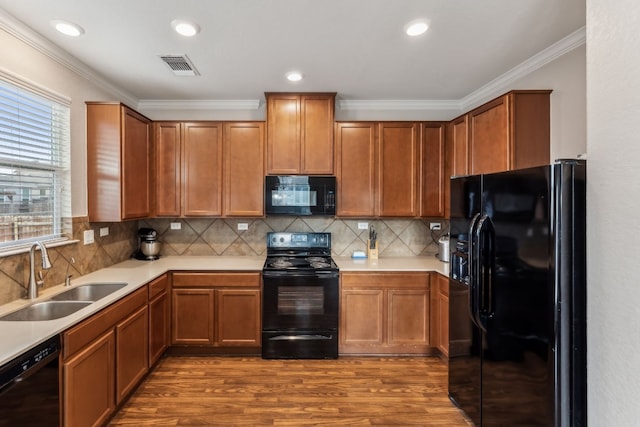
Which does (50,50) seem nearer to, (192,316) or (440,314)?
(192,316)

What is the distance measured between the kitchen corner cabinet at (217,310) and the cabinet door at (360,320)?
84cm

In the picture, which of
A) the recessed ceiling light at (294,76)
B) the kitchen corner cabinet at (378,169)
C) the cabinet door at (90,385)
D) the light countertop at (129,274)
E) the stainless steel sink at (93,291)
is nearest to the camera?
the light countertop at (129,274)

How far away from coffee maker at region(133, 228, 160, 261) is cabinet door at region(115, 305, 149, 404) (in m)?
0.98

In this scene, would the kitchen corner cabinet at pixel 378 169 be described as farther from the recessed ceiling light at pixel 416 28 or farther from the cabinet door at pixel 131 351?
the cabinet door at pixel 131 351

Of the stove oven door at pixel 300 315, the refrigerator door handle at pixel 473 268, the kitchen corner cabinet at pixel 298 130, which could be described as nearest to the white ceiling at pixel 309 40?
the kitchen corner cabinet at pixel 298 130

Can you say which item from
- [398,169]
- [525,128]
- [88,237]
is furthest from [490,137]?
[88,237]

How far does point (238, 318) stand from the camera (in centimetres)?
299

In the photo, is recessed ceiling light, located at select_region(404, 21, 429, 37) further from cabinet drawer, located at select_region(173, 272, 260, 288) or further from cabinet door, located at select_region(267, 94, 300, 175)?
cabinet drawer, located at select_region(173, 272, 260, 288)

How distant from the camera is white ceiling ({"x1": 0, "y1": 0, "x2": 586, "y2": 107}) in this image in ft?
6.07

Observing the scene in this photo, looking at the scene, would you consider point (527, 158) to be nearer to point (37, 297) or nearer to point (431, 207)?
point (431, 207)

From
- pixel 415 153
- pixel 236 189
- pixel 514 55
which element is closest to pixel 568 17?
pixel 514 55

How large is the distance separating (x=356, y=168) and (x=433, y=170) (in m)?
0.83

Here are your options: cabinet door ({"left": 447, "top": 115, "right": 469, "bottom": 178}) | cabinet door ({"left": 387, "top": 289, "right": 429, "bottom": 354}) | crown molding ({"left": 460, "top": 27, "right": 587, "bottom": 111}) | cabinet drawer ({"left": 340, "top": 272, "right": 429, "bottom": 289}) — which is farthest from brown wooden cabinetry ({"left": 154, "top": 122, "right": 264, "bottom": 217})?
crown molding ({"left": 460, "top": 27, "right": 587, "bottom": 111})

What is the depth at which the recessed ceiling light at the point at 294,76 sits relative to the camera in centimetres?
275
